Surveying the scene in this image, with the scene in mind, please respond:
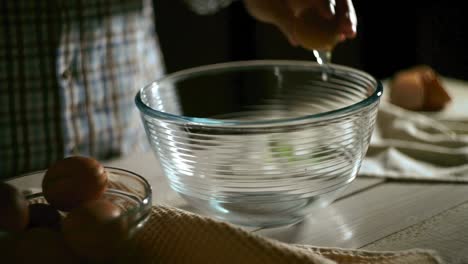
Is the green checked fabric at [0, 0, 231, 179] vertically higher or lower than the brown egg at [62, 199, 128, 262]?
lower

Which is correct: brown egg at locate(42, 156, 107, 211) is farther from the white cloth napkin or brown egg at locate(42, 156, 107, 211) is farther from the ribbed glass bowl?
the white cloth napkin

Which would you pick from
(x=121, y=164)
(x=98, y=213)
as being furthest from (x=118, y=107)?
(x=98, y=213)

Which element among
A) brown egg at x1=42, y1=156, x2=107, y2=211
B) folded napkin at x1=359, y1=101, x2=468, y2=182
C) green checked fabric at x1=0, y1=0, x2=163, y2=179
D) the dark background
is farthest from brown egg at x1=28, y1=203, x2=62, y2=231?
the dark background

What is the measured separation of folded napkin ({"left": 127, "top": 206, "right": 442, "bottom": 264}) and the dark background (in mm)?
1557

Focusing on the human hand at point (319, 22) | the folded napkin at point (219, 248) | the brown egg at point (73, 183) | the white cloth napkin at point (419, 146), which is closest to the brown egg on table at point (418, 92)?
the white cloth napkin at point (419, 146)

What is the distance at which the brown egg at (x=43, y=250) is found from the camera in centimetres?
59

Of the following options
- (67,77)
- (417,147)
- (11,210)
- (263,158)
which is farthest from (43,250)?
(67,77)

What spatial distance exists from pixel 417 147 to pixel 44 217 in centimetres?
59

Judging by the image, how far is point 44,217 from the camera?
0.64 m

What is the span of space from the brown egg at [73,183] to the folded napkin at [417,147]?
0.42 meters

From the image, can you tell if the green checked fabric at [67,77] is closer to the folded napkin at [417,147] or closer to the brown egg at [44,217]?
the folded napkin at [417,147]

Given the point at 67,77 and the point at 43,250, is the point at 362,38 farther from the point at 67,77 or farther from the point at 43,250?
the point at 43,250

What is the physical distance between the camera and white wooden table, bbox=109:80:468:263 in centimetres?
75

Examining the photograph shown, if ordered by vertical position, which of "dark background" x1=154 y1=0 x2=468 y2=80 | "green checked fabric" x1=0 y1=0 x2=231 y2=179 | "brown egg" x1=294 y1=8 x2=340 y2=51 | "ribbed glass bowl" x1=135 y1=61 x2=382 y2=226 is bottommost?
"dark background" x1=154 y1=0 x2=468 y2=80
